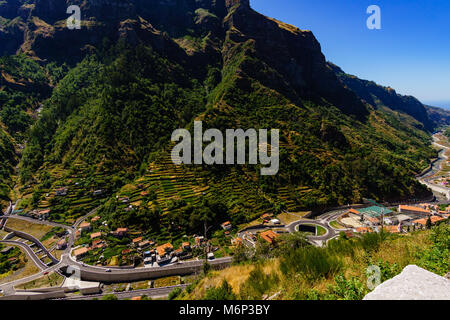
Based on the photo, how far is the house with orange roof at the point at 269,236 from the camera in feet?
106

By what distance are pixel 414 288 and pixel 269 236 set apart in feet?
109

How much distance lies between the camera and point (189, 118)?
74625 mm

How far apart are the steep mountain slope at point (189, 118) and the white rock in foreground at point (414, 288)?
3744 cm

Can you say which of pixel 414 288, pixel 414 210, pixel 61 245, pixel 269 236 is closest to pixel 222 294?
pixel 414 288

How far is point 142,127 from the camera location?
6806 centimetres

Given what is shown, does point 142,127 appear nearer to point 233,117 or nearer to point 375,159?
point 233,117

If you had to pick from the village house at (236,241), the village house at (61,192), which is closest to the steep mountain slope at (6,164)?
the village house at (61,192)

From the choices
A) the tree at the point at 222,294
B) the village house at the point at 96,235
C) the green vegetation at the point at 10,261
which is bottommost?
the green vegetation at the point at 10,261

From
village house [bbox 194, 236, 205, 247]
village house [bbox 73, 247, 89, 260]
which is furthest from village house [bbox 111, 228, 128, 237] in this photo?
village house [bbox 194, 236, 205, 247]

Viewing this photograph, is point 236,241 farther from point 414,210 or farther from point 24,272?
point 414,210

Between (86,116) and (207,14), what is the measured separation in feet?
354

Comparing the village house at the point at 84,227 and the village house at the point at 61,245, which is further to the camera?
the village house at the point at 84,227

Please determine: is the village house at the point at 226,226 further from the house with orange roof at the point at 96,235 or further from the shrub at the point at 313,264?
the shrub at the point at 313,264

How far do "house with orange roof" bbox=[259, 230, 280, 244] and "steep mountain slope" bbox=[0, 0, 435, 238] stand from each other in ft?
22.1
